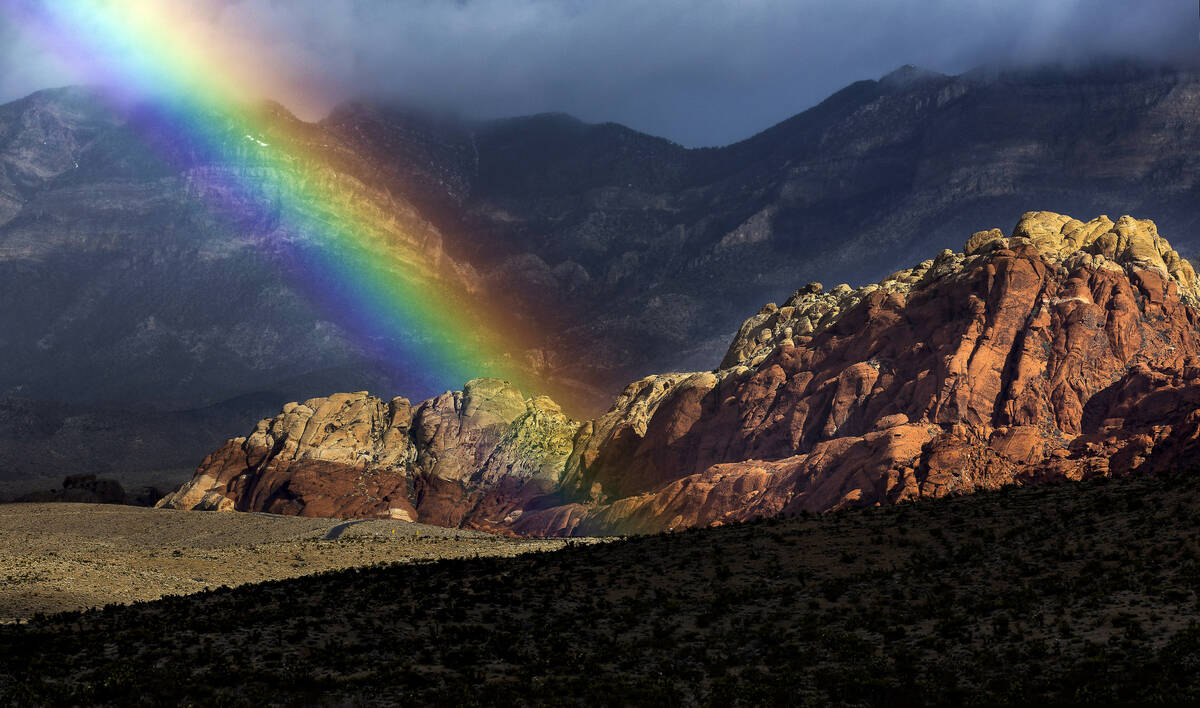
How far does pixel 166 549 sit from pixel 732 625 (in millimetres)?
57648

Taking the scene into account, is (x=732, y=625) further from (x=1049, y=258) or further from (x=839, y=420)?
(x=1049, y=258)

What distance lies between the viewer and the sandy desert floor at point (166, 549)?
62.9 meters

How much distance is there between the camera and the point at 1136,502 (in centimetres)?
4962

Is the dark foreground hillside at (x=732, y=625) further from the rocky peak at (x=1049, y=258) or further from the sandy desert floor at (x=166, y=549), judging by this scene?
the rocky peak at (x=1049, y=258)

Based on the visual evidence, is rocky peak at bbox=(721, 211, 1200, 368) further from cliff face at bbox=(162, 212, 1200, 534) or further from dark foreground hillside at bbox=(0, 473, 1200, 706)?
dark foreground hillside at bbox=(0, 473, 1200, 706)

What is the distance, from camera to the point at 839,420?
416 feet

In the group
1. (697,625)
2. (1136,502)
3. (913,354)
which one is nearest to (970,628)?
(697,625)

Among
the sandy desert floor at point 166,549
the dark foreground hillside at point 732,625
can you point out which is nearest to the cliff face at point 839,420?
the sandy desert floor at point 166,549

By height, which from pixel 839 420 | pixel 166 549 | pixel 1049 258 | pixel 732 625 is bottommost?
pixel 732 625

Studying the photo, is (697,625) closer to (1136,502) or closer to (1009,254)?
(1136,502)

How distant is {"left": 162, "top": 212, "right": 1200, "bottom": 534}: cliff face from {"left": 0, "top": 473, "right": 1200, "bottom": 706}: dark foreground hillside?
3509cm

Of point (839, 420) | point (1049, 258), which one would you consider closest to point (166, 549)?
point (839, 420)

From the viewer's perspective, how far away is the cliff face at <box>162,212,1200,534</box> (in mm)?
104438

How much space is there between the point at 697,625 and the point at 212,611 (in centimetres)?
1998
